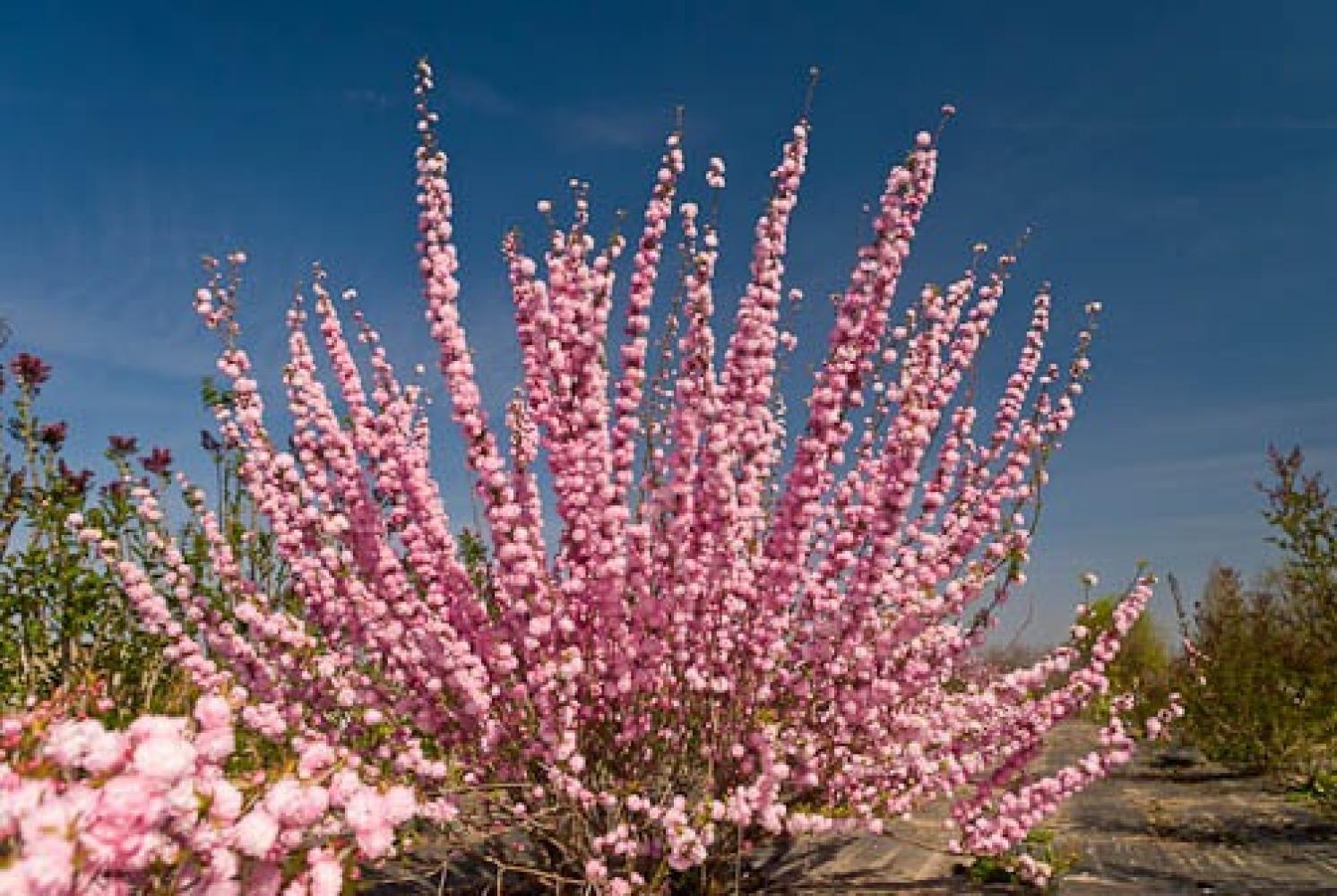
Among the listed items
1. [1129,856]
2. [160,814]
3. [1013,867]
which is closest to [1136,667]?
[1129,856]

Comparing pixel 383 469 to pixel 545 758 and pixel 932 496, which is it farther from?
pixel 932 496

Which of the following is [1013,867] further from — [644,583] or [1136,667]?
[1136,667]

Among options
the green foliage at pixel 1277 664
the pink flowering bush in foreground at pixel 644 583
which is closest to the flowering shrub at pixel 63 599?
the pink flowering bush in foreground at pixel 644 583

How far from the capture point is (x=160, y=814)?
2307 millimetres

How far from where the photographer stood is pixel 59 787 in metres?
2.41

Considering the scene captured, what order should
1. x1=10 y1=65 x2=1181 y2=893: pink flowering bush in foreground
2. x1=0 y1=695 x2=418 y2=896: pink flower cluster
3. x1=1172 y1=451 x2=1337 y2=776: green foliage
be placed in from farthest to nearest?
x1=1172 y1=451 x2=1337 y2=776: green foliage, x1=10 y1=65 x2=1181 y2=893: pink flowering bush in foreground, x1=0 y1=695 x2=418 y2=896: pink flower cluster

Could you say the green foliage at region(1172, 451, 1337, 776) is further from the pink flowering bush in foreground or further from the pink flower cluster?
the pink flower cluster

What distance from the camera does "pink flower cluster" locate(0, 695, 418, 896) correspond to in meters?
2.13

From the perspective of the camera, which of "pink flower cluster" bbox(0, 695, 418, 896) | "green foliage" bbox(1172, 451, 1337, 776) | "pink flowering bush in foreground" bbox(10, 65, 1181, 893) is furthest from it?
"green foliage" bbox(1172, 451, 1337, 776)

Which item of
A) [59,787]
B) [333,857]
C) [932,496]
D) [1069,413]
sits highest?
[1069,413]

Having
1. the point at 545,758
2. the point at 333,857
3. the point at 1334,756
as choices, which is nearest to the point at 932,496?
the point at 545,758

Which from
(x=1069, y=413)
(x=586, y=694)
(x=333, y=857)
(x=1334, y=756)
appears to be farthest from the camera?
(x=1334, y=756)

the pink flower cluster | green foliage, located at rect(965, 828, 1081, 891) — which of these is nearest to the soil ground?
green foliage, located at rect(965, 828, 1081, 891)

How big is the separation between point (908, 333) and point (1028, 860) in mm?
3018
